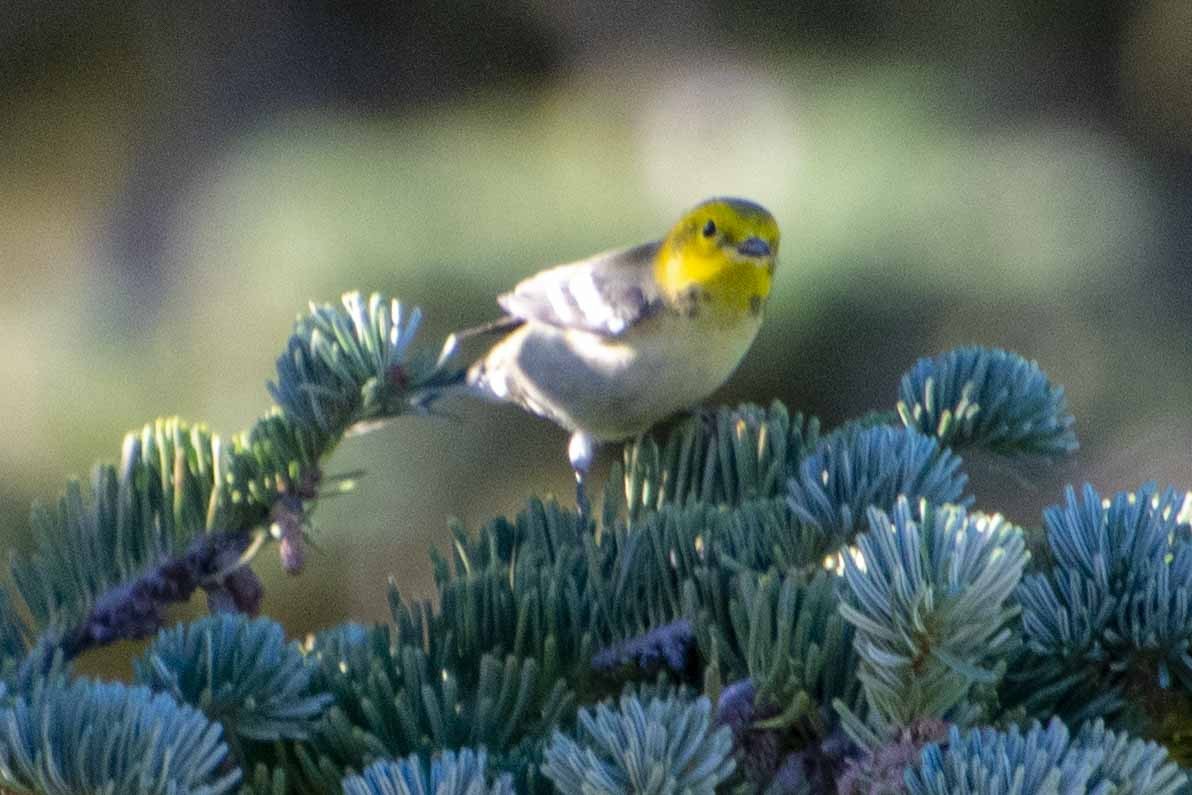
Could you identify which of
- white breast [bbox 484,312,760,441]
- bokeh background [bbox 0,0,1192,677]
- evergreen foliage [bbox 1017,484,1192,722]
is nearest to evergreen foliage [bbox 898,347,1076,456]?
evergreen foliage [bbox 1017,484,1192,722]

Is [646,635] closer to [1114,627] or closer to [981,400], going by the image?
[1114,627]

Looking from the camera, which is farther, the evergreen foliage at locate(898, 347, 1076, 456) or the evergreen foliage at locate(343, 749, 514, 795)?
the evergreen foliage at locate(898, 347, 1076, 456)

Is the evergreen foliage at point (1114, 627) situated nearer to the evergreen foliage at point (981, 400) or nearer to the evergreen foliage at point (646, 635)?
the evergreen foliage at point (646, 635)

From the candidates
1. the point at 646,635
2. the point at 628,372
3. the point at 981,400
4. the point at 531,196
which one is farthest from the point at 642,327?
the point at 646,635

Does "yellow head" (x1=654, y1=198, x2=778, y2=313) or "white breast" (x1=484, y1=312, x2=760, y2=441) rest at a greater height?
"yellow head" (x1=654, y1=198, x2=778, y2=313)

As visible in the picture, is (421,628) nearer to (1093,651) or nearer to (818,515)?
(818,515)

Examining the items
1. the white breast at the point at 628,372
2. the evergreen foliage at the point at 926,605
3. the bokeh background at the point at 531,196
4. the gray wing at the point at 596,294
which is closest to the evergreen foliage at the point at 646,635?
the evergreen foliage at the point at 926,605

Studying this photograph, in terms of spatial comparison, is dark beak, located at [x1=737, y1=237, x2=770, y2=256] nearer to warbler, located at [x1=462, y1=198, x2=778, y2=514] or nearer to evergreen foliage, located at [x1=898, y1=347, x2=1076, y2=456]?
warbler, located at [x1=462, y1=198, x2=778, y2=514]
